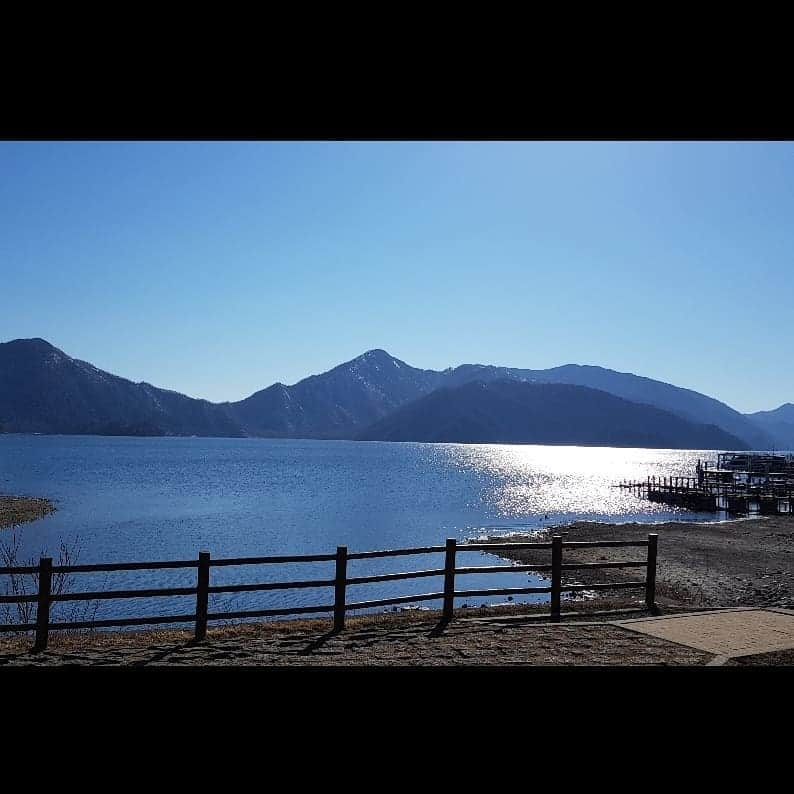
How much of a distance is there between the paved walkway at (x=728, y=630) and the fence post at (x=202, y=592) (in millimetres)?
6377

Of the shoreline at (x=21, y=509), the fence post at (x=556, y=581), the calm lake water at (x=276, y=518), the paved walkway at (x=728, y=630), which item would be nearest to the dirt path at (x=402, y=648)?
the paved walkway at (x=728, y=630)

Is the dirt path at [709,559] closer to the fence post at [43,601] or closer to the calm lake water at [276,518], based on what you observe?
the calm lake water at [276,518]

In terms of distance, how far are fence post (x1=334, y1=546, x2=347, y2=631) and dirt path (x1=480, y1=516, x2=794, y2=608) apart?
838cm

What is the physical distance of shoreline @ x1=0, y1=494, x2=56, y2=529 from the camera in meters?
41.6

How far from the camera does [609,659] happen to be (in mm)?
8062

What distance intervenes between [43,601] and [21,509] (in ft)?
142

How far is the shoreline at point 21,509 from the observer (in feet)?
136

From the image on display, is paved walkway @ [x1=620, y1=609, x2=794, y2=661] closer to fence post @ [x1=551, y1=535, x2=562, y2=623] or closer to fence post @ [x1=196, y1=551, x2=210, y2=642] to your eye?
fence post @ [x1=551, y1=535, x2=562, y2=623]

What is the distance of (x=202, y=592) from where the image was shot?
31.4ft

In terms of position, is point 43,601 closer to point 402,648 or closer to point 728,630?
point 402,648

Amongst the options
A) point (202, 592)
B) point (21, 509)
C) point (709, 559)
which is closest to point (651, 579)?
point (202, 592)

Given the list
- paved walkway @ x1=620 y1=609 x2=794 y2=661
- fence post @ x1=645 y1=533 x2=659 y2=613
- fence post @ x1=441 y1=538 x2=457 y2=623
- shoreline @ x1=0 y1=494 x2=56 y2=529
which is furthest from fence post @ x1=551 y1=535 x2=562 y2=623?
shoreline @ x1=0 y1=494 x2=56 y2=529
